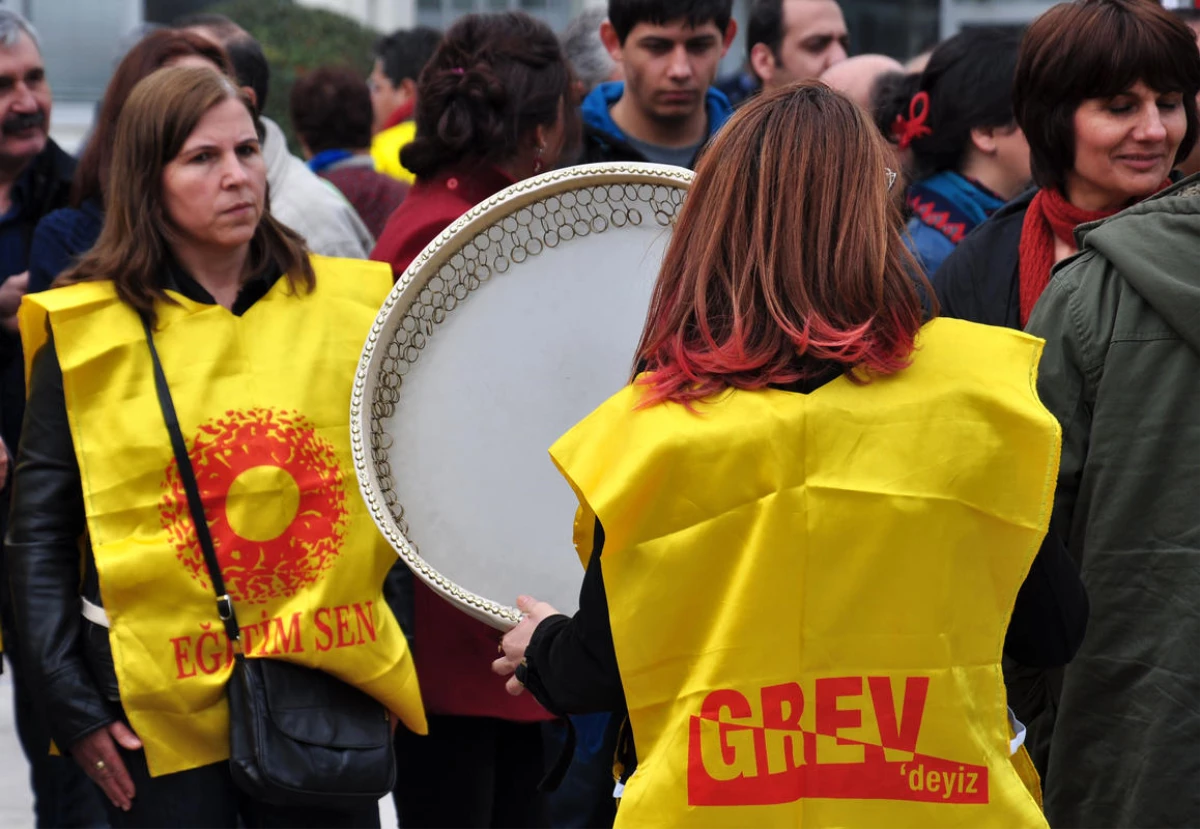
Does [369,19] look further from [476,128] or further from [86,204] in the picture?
[476,128]

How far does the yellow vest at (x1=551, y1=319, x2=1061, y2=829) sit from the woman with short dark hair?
1.10 m

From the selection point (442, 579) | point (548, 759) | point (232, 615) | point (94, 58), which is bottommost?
point (94, 58)

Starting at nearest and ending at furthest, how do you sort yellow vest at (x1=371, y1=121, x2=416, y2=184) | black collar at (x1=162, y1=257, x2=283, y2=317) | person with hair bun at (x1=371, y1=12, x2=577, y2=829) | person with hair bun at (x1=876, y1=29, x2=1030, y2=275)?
black collar at (x1=162, y1=257, x2=283, y2=317) < person with hair bun at (x1=371, y1=12, x2=577, y2=829) < person with hair bun at (x1=876, y1=29, x2=1030, y2=275) < yellow vest at (x1=371, y1=121, x2=416, y2=184)

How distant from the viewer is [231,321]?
319 centimetres

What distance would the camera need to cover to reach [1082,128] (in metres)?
3.26

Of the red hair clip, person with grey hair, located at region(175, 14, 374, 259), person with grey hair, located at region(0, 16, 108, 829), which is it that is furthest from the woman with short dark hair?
person with grey hair, located at region(0, 16, 108, 829)

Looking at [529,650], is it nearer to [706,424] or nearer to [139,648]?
[706,424]

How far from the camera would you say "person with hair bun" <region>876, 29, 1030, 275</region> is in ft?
13.4

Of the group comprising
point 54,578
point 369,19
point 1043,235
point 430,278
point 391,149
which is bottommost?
point 369,19

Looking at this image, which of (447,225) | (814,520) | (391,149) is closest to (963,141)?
(447,225)

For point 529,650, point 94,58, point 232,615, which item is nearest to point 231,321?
point 232,615

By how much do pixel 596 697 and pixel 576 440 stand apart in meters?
0.36

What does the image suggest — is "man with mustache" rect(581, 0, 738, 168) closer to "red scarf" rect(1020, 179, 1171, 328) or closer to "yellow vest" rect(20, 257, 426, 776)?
"red scarf" rect(1020, 179, 1171, 328)

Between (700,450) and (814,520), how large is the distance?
181 millimetres
